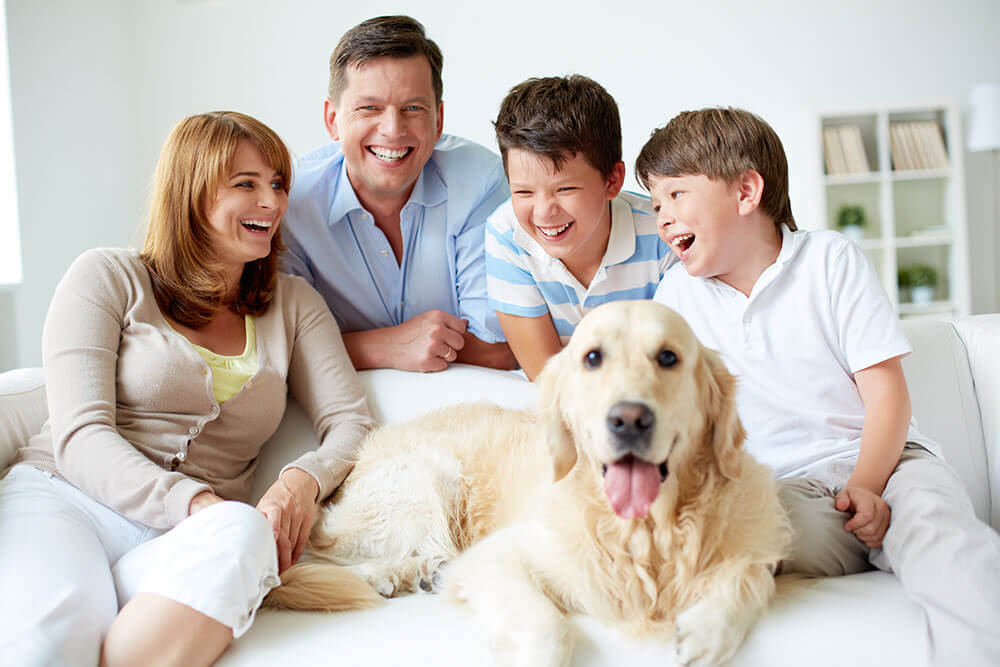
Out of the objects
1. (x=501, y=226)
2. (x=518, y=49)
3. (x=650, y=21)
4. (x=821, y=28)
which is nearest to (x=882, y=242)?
(x=821, y=28)

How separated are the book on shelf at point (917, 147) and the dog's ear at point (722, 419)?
16.2 ft

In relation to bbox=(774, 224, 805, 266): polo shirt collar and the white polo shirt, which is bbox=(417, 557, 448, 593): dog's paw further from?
bbox=(774, 224, 805, 266): polo shirt collar

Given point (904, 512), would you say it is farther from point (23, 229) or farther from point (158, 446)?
point (23, 229)

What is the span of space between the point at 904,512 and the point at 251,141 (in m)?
1.64

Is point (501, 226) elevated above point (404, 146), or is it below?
below

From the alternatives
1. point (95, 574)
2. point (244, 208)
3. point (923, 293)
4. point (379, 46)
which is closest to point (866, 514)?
point (95, 574)

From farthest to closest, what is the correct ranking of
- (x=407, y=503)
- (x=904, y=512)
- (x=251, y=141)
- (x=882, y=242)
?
(x=882, y=242) → (x=251, y=141) → (x=407, y=503) → (x=904, y=512)

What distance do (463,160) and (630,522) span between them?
1545 millimetres

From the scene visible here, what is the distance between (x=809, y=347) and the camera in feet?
5.35

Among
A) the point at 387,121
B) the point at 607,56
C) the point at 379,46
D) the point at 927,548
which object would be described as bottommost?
the point at 927,548

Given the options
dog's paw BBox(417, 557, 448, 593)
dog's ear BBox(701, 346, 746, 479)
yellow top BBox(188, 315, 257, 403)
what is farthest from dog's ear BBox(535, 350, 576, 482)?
yellow top BBox(188, 315, 257, 403)

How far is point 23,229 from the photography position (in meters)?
4.29

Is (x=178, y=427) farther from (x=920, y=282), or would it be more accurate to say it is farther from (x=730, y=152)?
(x=920, y=282)

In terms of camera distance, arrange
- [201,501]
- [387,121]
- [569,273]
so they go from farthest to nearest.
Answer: [387,121] → [569,273] → [201,501]
